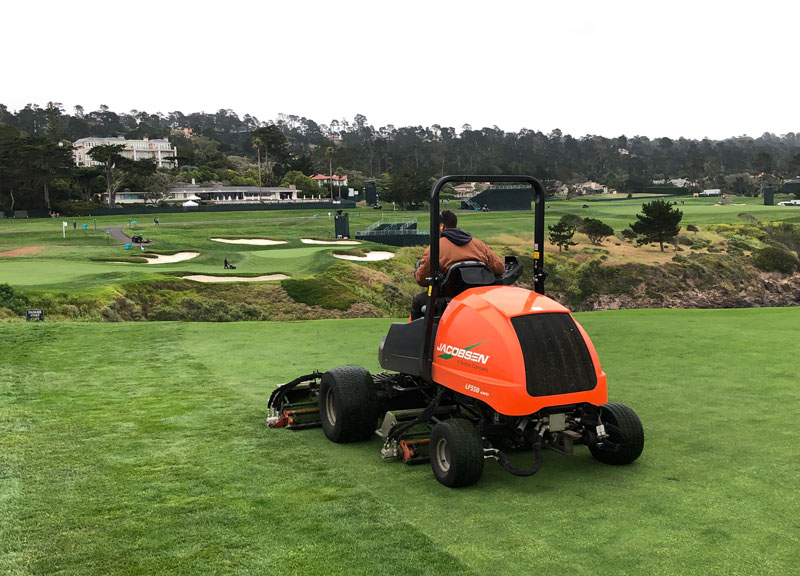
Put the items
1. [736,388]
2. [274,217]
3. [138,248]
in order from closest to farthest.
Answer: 1. [736,388]
2. [138,248]
3. [274,217]

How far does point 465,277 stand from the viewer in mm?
6430

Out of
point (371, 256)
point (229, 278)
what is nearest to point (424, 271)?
point (229, 278)

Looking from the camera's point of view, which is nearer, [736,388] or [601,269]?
[736,388]

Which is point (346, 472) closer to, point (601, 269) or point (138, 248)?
point (138, 248)

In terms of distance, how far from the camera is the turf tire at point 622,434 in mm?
6031

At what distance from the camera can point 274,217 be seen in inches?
3056

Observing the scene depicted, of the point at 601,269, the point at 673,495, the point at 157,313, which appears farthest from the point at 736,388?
the point at 601,269

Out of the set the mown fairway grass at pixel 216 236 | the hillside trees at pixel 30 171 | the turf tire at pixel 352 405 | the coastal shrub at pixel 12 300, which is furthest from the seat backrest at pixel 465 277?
the hillside trees at pixel 30 171

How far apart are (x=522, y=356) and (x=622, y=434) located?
4.03 feet

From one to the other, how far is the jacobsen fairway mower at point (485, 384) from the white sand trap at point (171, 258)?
34.6m

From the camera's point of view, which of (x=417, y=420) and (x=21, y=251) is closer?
(x=417, y=420)

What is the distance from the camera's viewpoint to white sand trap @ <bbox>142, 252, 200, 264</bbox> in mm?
39963

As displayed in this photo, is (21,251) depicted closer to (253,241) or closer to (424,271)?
(253,241)

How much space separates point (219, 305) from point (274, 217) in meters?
50.4
